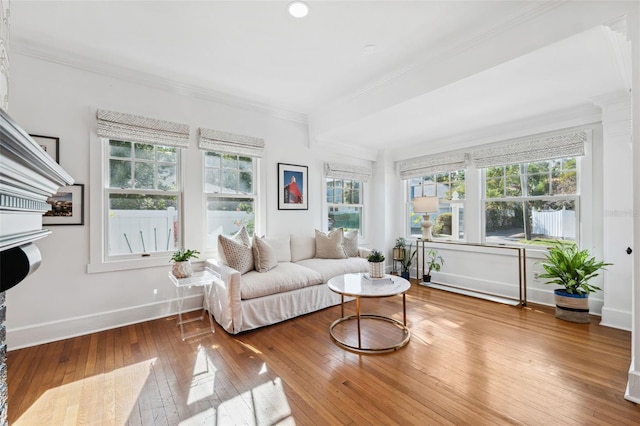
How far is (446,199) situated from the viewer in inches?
185

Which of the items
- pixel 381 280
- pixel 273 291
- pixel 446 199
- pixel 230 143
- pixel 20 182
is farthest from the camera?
pixel 446 199

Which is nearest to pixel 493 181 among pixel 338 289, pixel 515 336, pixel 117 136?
pixel 515 336

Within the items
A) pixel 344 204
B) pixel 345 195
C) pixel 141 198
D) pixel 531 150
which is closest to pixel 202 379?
pixel 141 198

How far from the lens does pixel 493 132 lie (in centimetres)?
400

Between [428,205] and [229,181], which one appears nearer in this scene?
[229,181]

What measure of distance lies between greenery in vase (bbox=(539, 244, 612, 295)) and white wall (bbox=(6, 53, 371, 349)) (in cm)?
413

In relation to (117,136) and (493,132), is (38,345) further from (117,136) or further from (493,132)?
(493,132)

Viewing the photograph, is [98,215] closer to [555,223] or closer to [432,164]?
[432,164]

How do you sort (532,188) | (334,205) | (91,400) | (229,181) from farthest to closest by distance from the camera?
(334,205), (532,188), (229,181), (91,400)

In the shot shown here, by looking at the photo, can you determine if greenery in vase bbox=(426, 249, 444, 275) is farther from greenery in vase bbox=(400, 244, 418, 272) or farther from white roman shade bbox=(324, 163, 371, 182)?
white roman shade bbox=(324, 163, 371, 182)

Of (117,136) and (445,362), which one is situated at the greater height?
(117,136)

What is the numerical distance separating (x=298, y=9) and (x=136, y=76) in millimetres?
2002

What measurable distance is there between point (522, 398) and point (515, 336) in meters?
1.05

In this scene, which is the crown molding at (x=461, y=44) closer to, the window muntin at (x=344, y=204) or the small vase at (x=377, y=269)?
the window muntin at (x=344, y=204)
